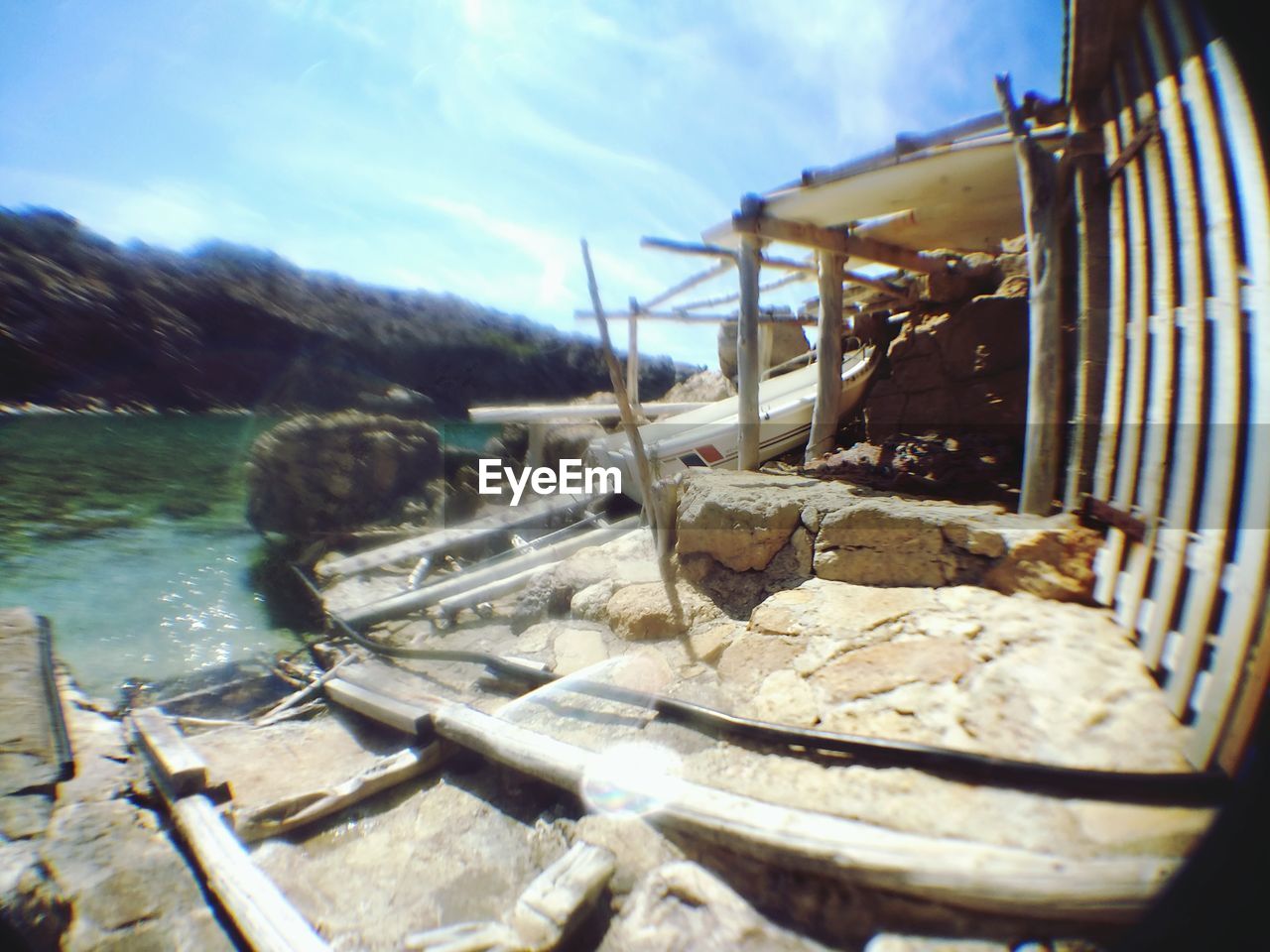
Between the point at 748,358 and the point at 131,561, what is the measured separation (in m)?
11.9

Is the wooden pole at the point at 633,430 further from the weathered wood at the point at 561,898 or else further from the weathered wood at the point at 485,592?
the weathered wood at the point at 561,898

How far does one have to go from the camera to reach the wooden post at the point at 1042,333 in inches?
117

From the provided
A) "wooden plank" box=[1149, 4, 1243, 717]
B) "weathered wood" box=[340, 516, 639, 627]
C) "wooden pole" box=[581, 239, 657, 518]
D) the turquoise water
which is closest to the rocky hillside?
the turquoise water

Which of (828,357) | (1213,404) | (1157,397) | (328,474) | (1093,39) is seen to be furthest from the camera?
(328,474)

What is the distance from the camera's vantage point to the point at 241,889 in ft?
6.72

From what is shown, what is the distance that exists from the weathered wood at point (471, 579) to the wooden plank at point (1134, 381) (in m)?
5.08

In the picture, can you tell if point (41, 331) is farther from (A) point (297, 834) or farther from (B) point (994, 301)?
(B) point (994, 301)

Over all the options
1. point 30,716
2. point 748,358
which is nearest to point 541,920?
point 30,716

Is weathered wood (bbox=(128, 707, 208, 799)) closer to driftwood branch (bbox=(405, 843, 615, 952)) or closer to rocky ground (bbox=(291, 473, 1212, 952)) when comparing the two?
rocky ground (bbox=(291, 473, 1212, 952))

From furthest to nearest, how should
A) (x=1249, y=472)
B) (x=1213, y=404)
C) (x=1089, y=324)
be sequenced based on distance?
(x=1089, y=324), (x=1213, y=404), (x=1249, y=472)

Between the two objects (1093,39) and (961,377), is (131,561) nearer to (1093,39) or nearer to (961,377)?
(961,377)

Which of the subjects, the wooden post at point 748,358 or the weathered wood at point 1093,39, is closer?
the weathered wood at point 1093,39

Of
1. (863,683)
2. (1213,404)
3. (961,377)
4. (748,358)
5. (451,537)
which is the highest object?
(748,358)

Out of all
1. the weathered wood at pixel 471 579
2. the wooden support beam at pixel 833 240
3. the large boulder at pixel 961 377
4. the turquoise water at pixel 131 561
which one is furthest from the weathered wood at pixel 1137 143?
the turquoise water at pixel 131 561
